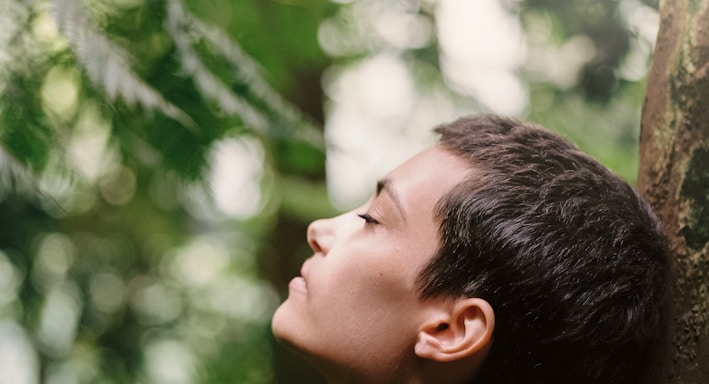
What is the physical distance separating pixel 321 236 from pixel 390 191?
0.19 metres

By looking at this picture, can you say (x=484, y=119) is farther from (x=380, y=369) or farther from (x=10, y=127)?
(x=10, y=127)

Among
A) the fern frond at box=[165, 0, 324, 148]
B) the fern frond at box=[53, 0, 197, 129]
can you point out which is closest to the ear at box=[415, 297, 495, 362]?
the fern frond at box=[165, 0, 324, 148]

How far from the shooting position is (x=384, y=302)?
121 cm

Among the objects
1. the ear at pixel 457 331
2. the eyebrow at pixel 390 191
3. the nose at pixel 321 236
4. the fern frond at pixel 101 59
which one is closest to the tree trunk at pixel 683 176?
the ear at pixel 457 331

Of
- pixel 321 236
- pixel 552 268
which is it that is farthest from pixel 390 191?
pixel 552 268

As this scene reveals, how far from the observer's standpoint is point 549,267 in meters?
1.16

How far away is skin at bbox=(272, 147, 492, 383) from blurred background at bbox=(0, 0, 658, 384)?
0.25 meters

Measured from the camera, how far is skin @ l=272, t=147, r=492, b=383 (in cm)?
120

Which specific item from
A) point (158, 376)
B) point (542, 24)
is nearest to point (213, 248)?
point (158, 376)

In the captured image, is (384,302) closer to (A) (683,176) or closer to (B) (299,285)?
(B) (299,285)

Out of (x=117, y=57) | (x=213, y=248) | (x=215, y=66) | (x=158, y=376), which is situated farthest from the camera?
(x=213, y=248)

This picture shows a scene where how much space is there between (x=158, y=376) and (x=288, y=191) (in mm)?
1692

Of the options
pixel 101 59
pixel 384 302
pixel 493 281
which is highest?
pixel 101 59

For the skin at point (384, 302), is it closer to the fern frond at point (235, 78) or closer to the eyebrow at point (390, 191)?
the eyebrow at point (390, 191)
